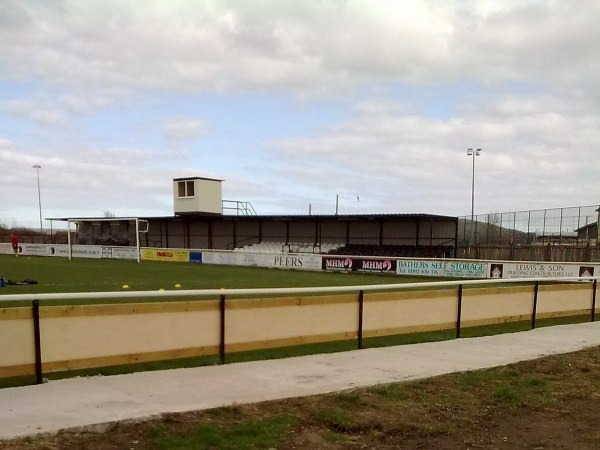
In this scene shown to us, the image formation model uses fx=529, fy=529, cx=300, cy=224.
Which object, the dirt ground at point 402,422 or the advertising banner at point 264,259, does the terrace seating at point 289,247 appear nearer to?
the advertising banner at point 264,259

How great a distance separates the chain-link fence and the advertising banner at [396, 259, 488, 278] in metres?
5.90

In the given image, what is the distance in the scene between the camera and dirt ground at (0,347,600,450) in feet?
13.6

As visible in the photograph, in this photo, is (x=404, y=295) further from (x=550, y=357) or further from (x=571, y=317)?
(x=571, y=317)

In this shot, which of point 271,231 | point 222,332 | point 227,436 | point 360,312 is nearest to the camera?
point 227,436

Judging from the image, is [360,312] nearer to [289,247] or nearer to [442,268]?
[442,268]

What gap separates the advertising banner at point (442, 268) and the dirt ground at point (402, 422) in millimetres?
20310

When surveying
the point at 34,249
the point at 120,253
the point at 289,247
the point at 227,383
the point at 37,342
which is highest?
the point at 37,342

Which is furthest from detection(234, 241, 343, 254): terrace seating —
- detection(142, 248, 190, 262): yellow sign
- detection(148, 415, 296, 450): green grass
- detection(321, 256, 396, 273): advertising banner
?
detection(148, 415, 296, 450): green grass

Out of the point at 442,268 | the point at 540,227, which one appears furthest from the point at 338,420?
the point at 540,227

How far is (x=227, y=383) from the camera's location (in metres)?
5.87

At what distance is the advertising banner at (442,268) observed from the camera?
25.9m

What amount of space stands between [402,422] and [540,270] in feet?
71.0

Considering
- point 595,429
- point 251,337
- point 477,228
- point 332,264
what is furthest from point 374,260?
point 595,429

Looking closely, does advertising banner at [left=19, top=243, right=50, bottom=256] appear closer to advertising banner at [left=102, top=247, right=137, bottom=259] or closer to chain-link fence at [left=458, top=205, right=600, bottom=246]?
advertising banner at [left=102, top=247, right=137, bottom=259]
